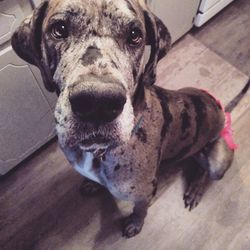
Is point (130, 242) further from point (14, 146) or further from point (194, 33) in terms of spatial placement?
point (194, 33)

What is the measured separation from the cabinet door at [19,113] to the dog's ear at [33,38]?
29 cm

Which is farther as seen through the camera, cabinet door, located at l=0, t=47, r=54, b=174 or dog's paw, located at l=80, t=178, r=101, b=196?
dog's paw, located at l=80, t=178, r=101, b=196

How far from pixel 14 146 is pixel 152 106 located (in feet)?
4.26

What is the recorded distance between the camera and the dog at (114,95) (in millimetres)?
1191

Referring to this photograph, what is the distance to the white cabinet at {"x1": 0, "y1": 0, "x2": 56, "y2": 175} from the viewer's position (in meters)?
1.77

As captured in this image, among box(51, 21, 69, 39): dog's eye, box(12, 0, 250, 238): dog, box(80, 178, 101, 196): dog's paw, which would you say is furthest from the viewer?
box(80, 178, 101, 196): dog's paw

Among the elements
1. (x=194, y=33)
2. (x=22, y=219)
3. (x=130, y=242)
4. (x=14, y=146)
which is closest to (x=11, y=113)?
(x=14, y=146)

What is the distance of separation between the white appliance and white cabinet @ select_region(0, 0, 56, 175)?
184cm

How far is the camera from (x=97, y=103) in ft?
3.55

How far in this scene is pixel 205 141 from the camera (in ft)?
7.20

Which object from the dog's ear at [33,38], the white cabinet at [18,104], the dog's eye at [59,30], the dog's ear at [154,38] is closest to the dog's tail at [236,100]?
the dog's ear at [154,38]

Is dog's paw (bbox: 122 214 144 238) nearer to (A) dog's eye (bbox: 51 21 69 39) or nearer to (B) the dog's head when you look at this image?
(B) the dog's head

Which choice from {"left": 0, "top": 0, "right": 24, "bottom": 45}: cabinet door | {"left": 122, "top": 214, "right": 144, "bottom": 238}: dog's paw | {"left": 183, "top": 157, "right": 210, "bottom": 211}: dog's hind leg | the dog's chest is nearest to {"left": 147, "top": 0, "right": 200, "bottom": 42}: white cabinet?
{"left": 0, "top": 0, "right": 24, "bottom": 45}: cabinet door

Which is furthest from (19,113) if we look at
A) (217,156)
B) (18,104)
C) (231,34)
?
(231,34)
